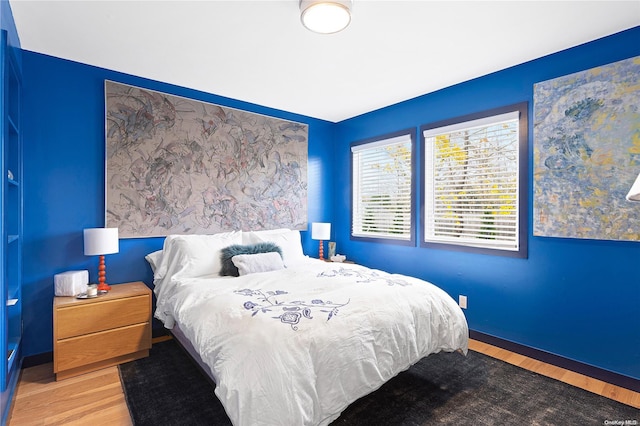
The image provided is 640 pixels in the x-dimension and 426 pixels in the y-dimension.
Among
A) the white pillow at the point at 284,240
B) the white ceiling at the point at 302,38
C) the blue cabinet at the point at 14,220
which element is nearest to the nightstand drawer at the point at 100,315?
the blue cabinet at the point at 14,220

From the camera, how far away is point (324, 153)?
4750 mm

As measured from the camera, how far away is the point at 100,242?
2625 millimetres

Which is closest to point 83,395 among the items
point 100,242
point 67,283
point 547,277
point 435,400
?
point 67,283

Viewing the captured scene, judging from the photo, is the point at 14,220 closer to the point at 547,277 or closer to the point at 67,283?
the point at 67,283

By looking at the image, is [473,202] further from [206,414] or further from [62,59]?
[62,59]

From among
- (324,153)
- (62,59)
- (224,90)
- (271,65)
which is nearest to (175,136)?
(224,90)

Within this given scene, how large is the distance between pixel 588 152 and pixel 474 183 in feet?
3.09

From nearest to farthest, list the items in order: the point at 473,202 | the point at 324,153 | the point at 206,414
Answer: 1. the point at 206,414
2. the point at 473,202
3. the point at 324,153

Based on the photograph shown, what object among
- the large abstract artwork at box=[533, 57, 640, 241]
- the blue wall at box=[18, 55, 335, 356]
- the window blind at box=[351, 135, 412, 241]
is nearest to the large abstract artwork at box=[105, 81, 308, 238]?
the blue wall at box=[18, 55, 335, 356]

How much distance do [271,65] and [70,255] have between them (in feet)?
8.07

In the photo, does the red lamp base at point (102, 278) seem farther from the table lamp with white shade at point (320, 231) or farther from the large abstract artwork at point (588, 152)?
the large abstract artwork at point (588, 152)

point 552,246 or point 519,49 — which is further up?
point 519,49

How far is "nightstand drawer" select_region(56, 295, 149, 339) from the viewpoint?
2383 millimetres

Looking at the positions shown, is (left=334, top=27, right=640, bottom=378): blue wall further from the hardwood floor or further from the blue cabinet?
the blue cabinet
